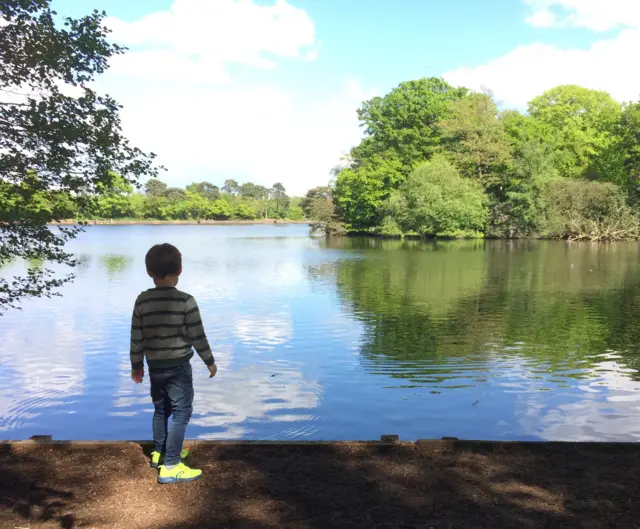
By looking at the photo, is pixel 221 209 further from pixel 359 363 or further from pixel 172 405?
pixel 172 405

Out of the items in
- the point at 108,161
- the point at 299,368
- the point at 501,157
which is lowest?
the point at 299,368

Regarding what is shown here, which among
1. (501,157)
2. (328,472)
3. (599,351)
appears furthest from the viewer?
(501,157)

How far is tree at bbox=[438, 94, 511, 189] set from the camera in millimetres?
61000

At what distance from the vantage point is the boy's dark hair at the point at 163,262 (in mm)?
4672

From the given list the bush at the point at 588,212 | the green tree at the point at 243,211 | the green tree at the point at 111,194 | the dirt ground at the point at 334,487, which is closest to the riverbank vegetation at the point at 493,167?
the bush at the point at 588,212

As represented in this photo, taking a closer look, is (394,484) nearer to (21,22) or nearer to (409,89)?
(21,22)

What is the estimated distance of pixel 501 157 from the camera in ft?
199

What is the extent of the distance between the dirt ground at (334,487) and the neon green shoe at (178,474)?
0.07 m

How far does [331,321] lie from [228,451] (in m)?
11.0

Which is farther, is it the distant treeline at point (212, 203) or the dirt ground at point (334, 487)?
the distant treeline at point (212, 203)

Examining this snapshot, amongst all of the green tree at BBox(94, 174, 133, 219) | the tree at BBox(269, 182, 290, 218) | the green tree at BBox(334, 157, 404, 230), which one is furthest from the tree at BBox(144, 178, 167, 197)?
the green tree at BBox(94, 174, 133, 219)

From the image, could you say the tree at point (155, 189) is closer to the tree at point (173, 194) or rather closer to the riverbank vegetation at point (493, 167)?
the tree at point (173, 194)

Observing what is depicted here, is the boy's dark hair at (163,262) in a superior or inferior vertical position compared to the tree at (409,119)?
inferior

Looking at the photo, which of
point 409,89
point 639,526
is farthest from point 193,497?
point 409,89
